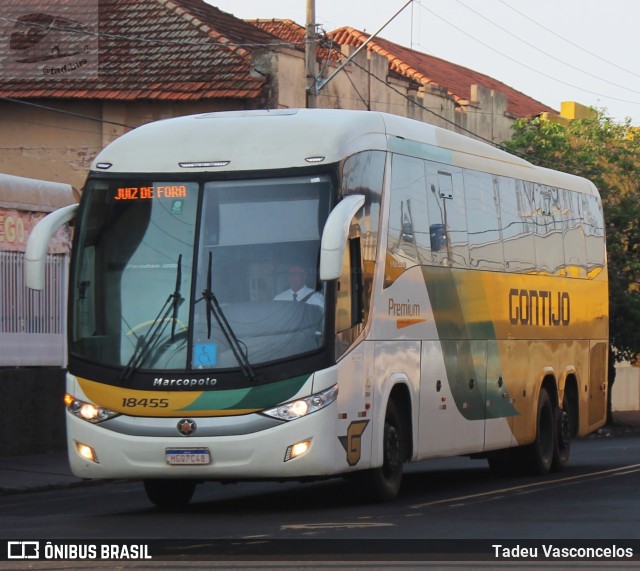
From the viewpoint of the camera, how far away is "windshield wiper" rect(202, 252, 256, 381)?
13172 mm

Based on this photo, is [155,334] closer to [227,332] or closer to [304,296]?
[227,332]

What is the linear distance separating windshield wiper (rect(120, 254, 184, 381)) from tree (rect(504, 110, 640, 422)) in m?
28.6

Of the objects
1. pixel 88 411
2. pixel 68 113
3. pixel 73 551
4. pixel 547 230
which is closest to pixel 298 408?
pixel 88 411

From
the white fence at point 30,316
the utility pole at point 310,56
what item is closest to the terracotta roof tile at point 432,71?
the utility pole at point 310,56

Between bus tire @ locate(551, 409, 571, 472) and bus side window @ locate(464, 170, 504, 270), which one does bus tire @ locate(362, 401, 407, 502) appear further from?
bus tire @ locate(551, 409, 571, 472)

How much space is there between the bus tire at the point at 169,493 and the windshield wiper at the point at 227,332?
208 cm

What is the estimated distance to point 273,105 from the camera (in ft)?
108

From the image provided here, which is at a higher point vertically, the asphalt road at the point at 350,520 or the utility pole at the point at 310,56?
the utility pole at the point at 310,56

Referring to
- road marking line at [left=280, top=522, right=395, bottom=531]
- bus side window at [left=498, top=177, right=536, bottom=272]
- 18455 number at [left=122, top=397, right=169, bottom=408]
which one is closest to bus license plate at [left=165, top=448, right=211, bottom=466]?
18455 number at [left=122, top=397, right=169, bottom=408]

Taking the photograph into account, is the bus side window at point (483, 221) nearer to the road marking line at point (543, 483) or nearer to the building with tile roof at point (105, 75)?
the road marking line at point (543, 483)

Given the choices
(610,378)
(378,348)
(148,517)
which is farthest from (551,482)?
(610,378)

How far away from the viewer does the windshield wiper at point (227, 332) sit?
43.2ft

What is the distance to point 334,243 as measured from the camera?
41.9 feet

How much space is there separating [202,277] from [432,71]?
41437mm
